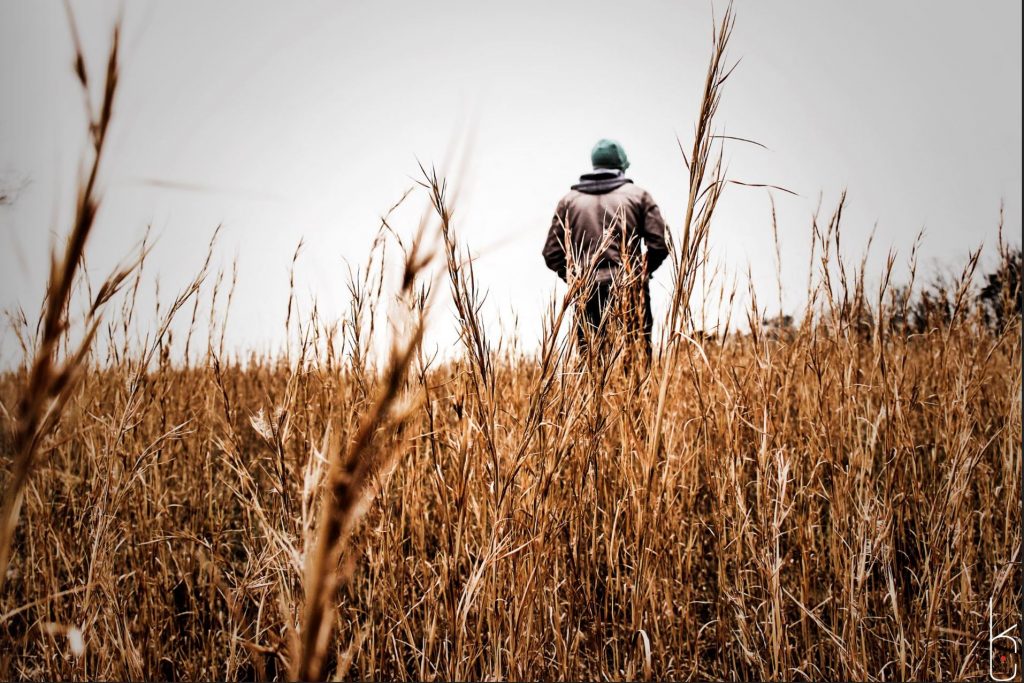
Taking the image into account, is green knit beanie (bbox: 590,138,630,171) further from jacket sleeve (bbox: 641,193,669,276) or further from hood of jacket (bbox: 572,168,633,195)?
jacket sleeve (bbox: 641,193,669,276)

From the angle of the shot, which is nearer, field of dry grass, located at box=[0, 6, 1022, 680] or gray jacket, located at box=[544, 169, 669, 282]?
field of dry grass, located at box=[0, 6, 1022, 680]

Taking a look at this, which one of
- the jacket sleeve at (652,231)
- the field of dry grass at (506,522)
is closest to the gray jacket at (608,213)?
the jacket sleeve at (652,231)

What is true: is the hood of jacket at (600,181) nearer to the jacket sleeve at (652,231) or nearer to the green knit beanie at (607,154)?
the green knit beanie at (607,154)

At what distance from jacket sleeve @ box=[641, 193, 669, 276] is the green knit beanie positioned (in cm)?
49

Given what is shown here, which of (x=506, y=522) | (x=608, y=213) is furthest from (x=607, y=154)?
(x=506, y=522)

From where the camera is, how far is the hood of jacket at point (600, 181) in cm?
350

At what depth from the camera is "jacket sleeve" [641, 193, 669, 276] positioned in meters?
3.35

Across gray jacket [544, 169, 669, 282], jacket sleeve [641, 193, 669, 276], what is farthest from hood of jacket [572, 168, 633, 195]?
jacket sleeve [641, 193, 669, 276]

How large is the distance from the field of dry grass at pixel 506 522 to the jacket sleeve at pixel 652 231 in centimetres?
156

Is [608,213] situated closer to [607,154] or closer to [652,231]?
[652,231]

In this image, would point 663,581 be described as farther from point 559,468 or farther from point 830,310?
point 830,310

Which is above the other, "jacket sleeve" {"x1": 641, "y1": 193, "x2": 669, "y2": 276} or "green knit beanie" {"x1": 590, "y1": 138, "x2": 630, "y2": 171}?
"green knit beanie" {"x1": 590, "y1": 138, "x2": 630, "y2": 171}

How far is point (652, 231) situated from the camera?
3.35 m

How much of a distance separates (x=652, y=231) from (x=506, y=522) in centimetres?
296
